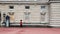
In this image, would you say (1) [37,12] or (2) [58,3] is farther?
(1) [37,12]

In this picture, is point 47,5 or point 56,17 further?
point 47,5

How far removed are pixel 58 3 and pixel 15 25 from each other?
20.6 ft

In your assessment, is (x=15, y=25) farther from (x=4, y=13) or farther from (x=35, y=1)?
(x=35, y=1)

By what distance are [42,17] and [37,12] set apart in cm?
94

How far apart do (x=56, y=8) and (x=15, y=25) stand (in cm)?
580

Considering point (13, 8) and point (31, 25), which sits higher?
point (13, 8)

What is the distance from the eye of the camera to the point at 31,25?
2473cm

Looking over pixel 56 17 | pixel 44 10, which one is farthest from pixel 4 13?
pixel 56 17

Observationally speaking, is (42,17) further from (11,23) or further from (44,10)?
(11,23)

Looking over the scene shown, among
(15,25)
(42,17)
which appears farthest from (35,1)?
(15,25)

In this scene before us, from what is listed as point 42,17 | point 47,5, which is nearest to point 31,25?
point 42,17

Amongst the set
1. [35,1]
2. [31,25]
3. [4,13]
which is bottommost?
[31,25]

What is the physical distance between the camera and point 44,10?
25.3m

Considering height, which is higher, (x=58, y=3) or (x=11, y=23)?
(x=58, y=3)
